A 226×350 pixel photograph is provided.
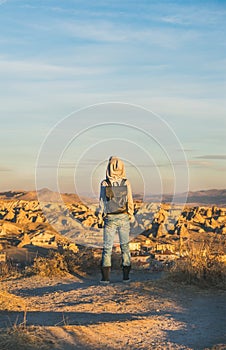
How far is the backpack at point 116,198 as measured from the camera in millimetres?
10750

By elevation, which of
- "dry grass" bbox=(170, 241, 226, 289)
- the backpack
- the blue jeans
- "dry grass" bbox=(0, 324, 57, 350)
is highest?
the backpack

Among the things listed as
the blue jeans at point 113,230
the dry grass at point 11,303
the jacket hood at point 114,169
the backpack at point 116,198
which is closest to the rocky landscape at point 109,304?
the dry grass at point 11,303

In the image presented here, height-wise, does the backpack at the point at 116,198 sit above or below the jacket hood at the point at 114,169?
below

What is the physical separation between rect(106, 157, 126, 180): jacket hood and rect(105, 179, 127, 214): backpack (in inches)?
5.8

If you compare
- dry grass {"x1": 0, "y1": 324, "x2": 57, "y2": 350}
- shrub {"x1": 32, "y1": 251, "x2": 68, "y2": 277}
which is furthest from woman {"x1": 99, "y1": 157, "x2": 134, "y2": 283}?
dry grass {"x1": 0, "y1": 324, "x2": 57, "y2": 350}

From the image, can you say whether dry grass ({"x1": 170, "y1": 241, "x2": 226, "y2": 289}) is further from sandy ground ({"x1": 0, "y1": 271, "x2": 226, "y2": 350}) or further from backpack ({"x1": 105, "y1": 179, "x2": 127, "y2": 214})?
A: backpack ({"x1": 105, "y1": 179, "x2": 127, "y2": 214})

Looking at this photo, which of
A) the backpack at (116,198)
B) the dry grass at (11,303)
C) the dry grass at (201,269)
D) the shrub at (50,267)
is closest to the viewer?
the dry grass at (11,303)

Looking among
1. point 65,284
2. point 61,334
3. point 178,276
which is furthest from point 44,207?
point 61,334

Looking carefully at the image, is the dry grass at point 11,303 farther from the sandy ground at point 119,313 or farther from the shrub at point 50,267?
the shrub at point 50,267

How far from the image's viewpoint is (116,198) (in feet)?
35.3

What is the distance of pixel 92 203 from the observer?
43.0 feet

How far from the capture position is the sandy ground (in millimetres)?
6797

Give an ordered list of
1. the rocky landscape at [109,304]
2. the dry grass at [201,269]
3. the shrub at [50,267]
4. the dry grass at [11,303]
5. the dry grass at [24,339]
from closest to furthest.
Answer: the dry grass at [24,339] → the rocky landscape at [109,304] → the dry grass at [11,303] → the dry grass at [201,269] → the shrub at [50,267]

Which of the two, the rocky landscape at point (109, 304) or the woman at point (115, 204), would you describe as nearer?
the rocky landscape at point (109, 304)
